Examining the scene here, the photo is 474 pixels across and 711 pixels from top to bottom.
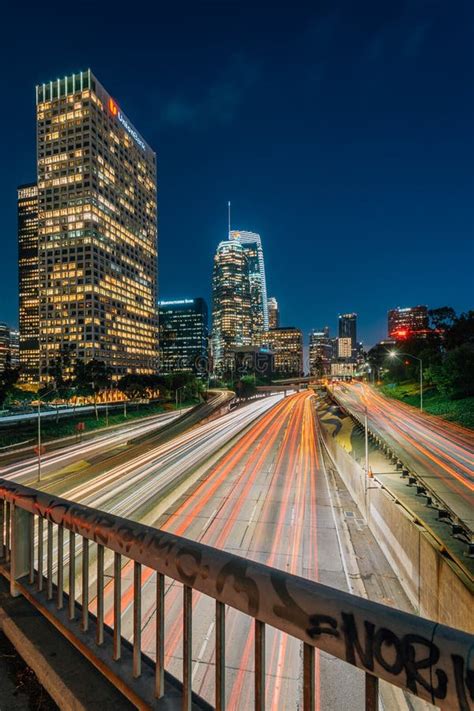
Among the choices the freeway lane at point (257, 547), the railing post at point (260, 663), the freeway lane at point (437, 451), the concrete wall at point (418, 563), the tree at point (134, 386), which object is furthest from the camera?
the tree at point (134, 386)

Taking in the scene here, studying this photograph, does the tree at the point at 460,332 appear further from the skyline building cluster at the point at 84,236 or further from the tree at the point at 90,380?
the skyline building cluster at the point at 84,236

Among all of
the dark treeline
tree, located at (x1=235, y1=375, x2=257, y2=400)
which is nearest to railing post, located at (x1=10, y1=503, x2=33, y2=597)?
the dark treeline

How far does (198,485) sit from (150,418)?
46.0 m

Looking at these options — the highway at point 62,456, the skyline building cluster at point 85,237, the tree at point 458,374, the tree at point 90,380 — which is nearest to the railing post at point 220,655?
the highway at point 62,456

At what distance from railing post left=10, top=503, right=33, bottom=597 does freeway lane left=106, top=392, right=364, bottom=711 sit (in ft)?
34.1

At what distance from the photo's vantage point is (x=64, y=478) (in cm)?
3042

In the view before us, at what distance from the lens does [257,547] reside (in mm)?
19719

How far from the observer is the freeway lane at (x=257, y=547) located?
37.4 feet

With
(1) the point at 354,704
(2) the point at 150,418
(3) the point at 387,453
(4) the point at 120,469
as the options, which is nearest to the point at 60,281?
(2) the point at 150,418

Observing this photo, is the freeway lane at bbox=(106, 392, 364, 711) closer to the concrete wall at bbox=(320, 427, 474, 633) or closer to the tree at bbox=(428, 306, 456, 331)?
the concrete wall at bbox=(320, 427, 474, 633)

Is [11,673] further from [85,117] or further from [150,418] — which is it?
[85,117]

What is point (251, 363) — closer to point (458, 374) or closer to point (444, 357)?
point (444, 357)

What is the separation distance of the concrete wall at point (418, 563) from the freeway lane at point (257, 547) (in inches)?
108

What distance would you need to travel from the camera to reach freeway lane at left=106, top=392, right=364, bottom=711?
1141 centimetres
